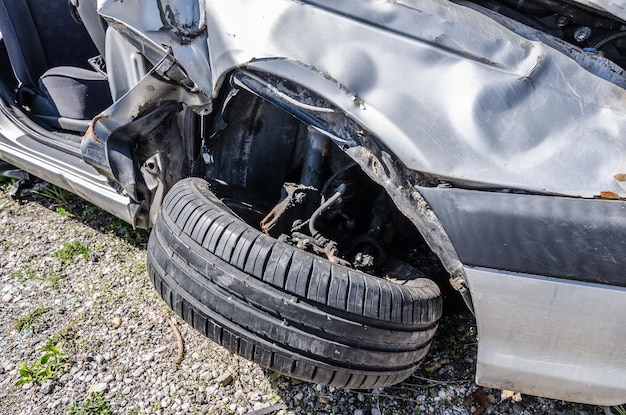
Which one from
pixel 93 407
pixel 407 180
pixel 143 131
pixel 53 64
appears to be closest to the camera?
pixel 407 180

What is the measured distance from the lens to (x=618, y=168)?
1.34m

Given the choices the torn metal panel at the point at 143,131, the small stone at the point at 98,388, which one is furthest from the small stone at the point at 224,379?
the torn metal panel at the point at 143,131

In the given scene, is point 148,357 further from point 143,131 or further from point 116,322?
point 143,131

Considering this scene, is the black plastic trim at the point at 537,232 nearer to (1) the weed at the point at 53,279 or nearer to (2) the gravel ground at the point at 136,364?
(2) the gravel ground at the point at 136,364

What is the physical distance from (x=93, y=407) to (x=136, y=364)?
226 mm

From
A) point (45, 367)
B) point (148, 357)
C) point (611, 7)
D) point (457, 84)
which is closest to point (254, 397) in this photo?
point (148, 357)

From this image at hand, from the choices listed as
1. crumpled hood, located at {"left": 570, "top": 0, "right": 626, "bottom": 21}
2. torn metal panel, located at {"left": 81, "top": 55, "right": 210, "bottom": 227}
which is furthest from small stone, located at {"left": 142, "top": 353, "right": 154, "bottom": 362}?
crumpled hood, located at {"left": 570, "top": 0, "right": 626, "bottom": 21}

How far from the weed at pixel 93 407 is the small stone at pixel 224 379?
41 cm

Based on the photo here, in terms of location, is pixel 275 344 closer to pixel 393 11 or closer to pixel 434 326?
pixel 434 326

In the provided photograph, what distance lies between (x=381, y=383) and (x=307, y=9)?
119 centimetres

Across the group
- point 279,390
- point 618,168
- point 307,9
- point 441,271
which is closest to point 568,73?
point 618,168

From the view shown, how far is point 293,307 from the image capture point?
1.58m

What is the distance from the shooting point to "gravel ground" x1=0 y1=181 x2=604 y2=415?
2012 millimetres

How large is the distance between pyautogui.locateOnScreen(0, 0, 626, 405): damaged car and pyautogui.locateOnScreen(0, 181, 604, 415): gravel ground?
37 cm
